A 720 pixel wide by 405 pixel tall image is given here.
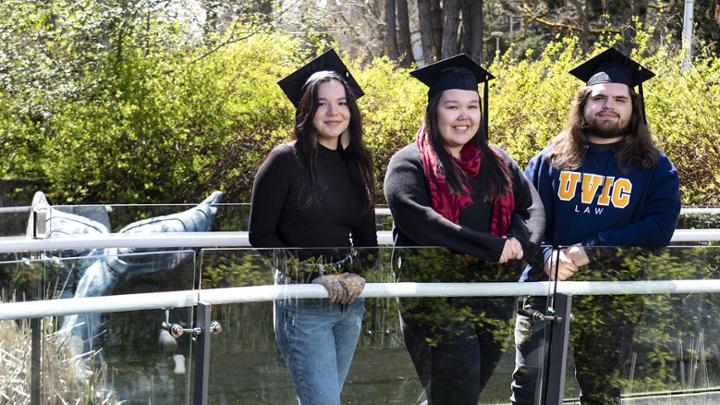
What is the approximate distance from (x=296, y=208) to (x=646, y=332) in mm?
1412

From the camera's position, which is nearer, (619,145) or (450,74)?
(450,74)

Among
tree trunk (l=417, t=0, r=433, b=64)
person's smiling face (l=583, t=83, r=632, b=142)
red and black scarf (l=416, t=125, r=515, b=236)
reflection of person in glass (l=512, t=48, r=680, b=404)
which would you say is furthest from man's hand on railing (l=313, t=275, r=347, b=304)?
tree trunk (l=417, t=0, r=433, b=64)

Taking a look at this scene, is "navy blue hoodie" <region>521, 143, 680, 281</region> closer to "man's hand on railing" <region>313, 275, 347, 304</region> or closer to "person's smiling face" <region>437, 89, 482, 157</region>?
"person's smiling face" <region>437, 89, 482, 157</region>

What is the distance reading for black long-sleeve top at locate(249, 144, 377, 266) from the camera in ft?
13.0

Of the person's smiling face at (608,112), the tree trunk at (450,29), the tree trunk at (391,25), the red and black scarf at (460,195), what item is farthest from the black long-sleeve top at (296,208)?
the tree trunk at (391,25)

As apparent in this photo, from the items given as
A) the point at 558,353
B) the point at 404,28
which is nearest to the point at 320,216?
the point at 558,353

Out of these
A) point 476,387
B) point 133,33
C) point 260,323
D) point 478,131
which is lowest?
point 476,387

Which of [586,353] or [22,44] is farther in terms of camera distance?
[22,44]

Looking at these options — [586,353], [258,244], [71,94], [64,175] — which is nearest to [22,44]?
[71,94]

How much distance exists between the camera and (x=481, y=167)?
4246mm

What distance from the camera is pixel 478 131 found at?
431 cm

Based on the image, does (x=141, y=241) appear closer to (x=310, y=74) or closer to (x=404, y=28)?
(x=310, y=74)

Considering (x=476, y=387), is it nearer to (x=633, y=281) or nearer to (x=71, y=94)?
(x=633, y=281)

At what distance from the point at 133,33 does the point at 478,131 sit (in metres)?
6.16
